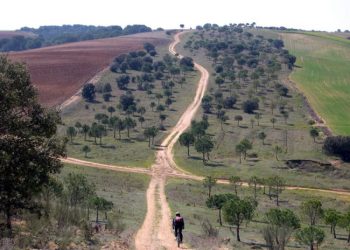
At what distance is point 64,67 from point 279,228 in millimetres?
128673

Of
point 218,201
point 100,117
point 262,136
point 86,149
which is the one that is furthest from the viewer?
point 100,117

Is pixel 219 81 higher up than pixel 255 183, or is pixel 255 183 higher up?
pixel 219 81

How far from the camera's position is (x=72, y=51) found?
18112 cm

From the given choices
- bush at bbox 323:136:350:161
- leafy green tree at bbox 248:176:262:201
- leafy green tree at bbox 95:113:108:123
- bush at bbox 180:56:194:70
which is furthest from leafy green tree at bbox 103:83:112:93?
leafy green tree at bbox 248:176:262:201

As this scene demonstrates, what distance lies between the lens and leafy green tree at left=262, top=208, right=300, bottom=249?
3450cm

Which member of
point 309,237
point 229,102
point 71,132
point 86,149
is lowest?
point 86,149

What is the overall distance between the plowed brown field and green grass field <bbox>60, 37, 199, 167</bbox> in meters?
7.55

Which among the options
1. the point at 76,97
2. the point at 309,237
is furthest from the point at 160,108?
the point at 309,237

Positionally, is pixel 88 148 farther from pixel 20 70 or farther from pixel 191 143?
pixel 20 70

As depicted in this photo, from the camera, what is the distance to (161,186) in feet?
228

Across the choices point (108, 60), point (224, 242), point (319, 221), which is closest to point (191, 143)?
point (319, 221)

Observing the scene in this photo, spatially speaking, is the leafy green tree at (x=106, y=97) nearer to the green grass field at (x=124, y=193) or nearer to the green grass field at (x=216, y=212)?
the green grass field at (x=124, y=193)

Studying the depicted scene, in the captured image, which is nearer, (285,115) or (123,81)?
(285,115)

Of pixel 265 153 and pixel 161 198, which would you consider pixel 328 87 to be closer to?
pixel 265 153
